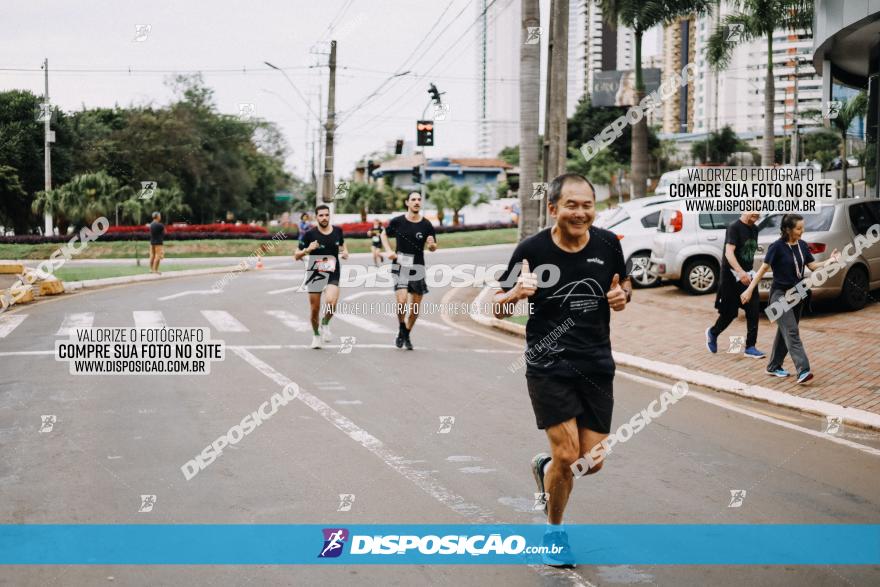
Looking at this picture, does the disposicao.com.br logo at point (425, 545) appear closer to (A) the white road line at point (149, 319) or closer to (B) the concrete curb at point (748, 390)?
(B) the concrete curb at point (748, 390)

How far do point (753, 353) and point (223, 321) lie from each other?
352 inches

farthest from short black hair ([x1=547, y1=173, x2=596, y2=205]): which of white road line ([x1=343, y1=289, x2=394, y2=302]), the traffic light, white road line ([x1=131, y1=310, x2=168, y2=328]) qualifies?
the traffic light

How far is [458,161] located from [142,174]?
4022 cm

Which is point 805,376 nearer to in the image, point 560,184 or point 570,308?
point 570,308

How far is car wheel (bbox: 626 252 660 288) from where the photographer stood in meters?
20.1

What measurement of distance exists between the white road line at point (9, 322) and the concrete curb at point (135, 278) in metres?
5.91

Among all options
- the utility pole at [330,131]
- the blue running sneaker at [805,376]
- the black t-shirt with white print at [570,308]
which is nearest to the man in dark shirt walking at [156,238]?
the utility pole at [330,131]

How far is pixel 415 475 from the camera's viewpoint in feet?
21.3

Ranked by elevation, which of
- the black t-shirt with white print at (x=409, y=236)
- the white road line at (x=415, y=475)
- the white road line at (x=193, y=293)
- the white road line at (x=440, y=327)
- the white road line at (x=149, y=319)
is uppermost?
the black t-shirt with white print at (x=409, y=236)

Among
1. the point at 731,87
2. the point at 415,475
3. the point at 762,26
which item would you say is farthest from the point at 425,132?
the point at 731,87

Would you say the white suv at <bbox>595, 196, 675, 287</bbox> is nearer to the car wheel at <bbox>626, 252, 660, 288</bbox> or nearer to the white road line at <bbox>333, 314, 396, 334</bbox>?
the car wheel at <bbox>626, 252, 660, 288</bbox>

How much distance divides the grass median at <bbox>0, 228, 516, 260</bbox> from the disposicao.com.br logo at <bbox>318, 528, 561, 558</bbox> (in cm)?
3242

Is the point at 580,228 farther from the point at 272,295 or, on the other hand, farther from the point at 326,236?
the point at 272,295

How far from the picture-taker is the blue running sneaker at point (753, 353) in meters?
12.0
